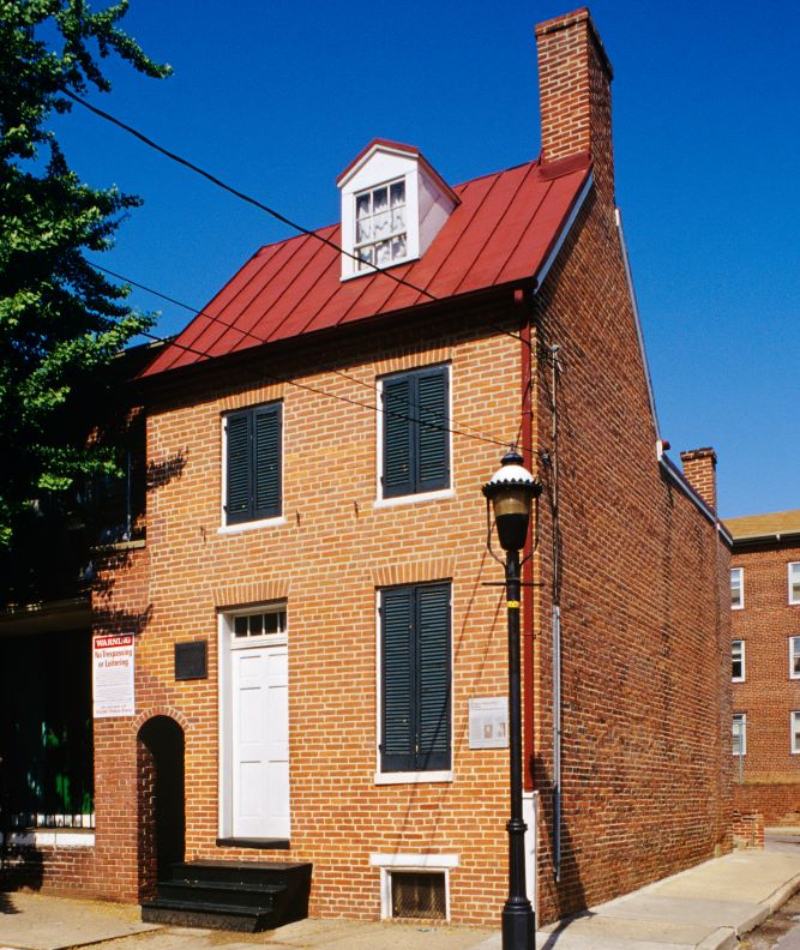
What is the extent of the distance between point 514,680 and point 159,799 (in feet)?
23.8

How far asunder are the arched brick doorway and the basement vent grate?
3.60 meters

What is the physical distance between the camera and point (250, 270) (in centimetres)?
1866

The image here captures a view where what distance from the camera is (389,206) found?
1609 centimetres

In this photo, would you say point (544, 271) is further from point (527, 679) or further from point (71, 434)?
point (71, 434)

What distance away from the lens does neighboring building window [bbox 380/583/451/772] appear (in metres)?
13.4

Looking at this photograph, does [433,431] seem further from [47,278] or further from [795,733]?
[795,733]

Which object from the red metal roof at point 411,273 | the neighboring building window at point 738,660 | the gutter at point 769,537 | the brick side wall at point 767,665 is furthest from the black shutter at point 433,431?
the neighboring building window at point 738,660

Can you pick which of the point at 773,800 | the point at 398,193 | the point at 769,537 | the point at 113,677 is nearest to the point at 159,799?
the point at 113,677

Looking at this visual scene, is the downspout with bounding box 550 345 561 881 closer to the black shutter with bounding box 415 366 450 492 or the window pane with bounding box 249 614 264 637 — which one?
the black shutter with bounding box 415 366 450 492

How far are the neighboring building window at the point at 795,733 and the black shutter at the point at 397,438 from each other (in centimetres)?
3472

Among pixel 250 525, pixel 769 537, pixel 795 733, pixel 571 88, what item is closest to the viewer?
pixel 250 525

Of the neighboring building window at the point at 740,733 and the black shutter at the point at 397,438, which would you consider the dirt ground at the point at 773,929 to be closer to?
the black shutter at the point at 397,438

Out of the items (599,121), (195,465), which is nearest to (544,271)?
(599,121)

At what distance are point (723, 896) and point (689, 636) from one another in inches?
223
